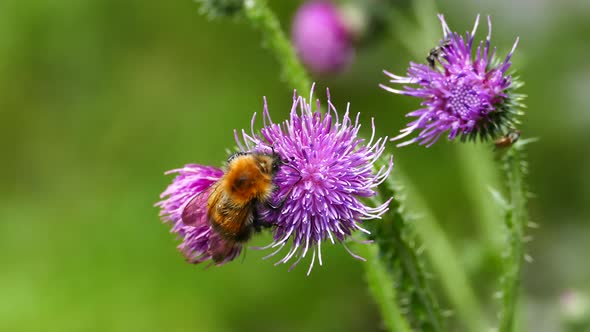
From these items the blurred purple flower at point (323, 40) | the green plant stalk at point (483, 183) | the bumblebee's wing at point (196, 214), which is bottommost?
the bumblebee's wing at point (196, 214)

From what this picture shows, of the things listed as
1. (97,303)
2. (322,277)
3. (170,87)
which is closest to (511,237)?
(322,277)

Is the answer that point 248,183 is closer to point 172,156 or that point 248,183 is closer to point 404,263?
point 404,263

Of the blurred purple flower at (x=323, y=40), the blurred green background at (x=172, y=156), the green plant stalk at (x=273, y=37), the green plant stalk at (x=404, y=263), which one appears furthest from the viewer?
the blurred green background at (x=172, y=156)

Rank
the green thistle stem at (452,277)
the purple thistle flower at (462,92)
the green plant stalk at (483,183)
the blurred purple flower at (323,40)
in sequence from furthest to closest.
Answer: the blurred purple flower at (323,40), the green plant stalk at (483,183), the green thistle stem at (452,277), the purple thistle flower at (462,92)

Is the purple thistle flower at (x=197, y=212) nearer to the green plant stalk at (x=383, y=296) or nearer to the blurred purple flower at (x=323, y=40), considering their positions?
the green plant stalk at (x=383, y=296)

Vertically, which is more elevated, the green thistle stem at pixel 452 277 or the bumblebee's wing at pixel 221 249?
the green thistle stem at pixel 452 277

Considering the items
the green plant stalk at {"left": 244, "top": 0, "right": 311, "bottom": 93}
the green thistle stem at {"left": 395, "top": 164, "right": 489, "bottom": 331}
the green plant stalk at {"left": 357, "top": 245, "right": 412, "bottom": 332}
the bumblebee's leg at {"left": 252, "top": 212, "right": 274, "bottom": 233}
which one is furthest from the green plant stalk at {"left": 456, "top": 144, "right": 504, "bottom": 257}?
the bumblebee's leg at {"left": 252, "top": 212, "right": 274, "bottom": 233}

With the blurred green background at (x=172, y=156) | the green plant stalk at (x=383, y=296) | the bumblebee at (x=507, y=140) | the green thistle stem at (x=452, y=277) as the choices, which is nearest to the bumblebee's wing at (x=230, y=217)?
the green plant stalk at (x=383, y=296)

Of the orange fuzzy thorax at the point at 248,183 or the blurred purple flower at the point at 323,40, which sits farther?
the blurred purple flower at the point at 323,40

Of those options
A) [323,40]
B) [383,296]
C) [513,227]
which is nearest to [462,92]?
[513,227]
